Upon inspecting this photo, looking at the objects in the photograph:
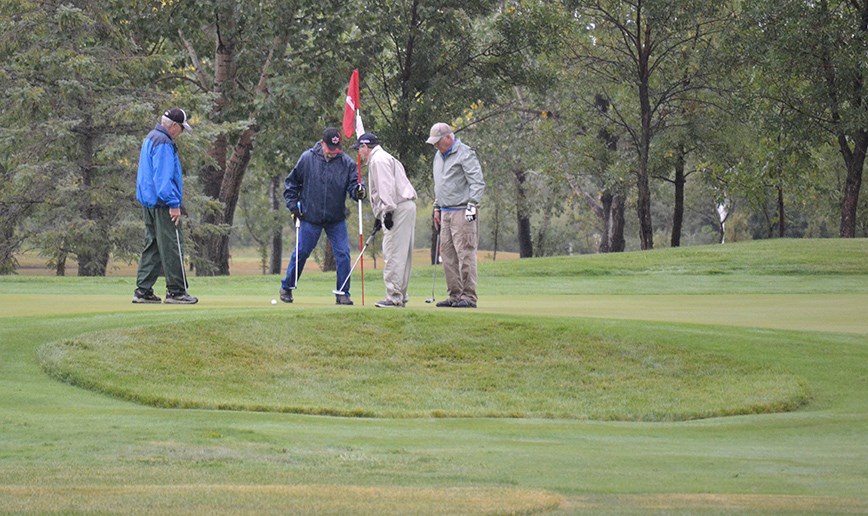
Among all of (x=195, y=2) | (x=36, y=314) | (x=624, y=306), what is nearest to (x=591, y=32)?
(x=195, y=2)

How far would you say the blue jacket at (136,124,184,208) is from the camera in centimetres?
1638

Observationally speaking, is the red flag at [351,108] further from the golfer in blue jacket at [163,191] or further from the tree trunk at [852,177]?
Result: the tree trunk at [852,177]

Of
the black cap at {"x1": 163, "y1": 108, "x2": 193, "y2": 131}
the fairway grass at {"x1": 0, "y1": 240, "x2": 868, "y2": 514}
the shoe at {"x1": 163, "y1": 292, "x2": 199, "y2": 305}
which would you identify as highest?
the black cap at {"x1": 163, "y1": 108, "x2": 193, "y2": 131}

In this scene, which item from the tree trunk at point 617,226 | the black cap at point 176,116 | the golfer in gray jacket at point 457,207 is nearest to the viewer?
the black cap at point 176,116

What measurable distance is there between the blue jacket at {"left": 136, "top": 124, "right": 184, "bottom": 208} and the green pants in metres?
0.21

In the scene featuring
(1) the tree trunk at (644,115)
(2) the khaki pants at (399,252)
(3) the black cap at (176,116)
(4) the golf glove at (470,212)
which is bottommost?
(2) the khaki pants at (399,252)

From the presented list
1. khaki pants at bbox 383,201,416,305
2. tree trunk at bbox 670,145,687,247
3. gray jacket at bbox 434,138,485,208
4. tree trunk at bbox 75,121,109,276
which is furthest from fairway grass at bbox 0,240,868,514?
tree trunk at bbox 670,145,687,247

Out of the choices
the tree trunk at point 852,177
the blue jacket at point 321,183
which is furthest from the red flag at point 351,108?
the tree trunk at point 852,177

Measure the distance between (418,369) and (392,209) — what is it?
3552mm

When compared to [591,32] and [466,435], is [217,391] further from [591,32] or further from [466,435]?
[591,32]

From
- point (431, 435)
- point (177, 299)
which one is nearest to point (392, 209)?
point (177, 299)

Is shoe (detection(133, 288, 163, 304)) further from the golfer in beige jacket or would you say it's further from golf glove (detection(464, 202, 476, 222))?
golf glove (detection(464, 202, 476, 222))

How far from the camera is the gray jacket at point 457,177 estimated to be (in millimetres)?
17266

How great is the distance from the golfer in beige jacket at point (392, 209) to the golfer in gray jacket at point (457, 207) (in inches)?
20.8
